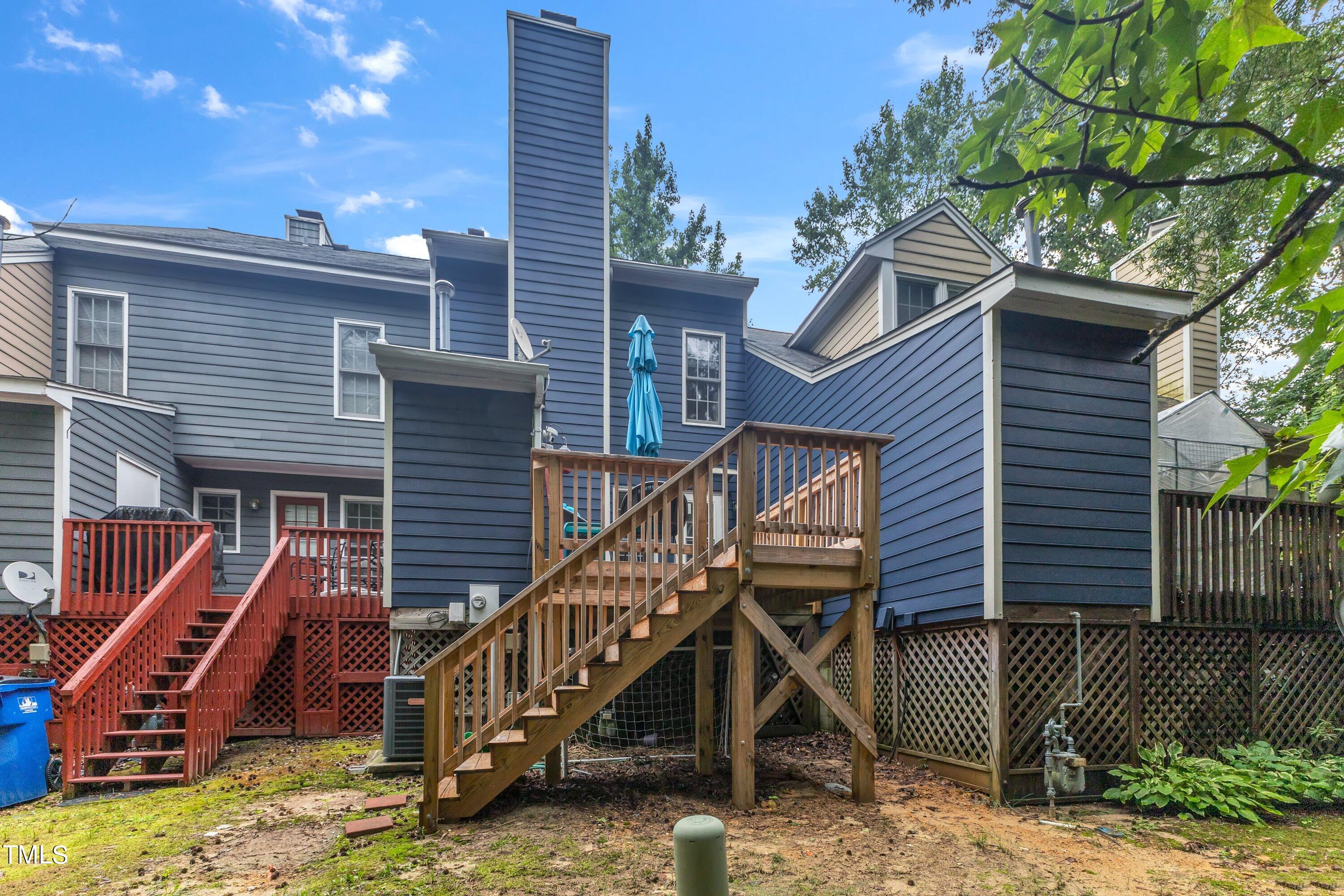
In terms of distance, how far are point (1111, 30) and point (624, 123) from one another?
24.4 m

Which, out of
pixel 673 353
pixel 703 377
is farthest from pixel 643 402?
pixel 703 377

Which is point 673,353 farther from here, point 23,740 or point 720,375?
point 23,740

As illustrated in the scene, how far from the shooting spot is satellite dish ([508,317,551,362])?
369 inches

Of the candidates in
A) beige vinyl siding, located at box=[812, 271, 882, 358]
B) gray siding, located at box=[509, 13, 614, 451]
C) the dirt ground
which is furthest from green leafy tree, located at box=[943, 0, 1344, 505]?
gray siding, located at box=[509, 13, 614, 451]

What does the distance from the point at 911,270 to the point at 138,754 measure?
10.4m

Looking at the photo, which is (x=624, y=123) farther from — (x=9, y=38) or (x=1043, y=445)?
(x=1043, y=445)

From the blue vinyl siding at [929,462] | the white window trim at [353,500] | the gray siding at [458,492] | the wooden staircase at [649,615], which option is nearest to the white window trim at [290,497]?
the white window trim at [353,500]

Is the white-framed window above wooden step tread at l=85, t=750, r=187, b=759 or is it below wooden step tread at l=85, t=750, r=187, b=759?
A: above

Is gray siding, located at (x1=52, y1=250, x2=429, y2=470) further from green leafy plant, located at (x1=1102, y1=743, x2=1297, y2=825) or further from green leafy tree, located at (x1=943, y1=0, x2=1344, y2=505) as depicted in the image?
green leafy tree, located at (x1=943, y1=0, x2=1344, y2=505)

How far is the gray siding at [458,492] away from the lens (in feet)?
26.0

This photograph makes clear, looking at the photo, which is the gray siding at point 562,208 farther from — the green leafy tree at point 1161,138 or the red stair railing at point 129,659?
the green leafy tree at point 1161,138

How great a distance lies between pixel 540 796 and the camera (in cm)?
566

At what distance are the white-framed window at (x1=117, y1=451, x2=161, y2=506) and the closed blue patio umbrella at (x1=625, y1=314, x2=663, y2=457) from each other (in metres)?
6.64

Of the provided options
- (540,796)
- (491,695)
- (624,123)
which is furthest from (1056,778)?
(624,123)
